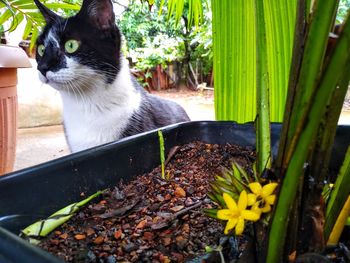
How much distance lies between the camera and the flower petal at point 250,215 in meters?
0.23

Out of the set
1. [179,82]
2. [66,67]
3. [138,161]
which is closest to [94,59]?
[66,67]

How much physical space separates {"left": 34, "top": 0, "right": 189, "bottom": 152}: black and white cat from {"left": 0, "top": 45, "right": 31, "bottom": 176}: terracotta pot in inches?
3.9

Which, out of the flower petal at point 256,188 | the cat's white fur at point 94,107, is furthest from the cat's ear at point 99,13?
the flower petal at point 256,188

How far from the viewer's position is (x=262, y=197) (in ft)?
0.78

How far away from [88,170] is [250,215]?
25 cm

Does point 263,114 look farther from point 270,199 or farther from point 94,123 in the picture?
point 94,123

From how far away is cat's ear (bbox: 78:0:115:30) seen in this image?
871 mm

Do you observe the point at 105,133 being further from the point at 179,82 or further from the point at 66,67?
the point at 179,82

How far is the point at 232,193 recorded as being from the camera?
276 mm

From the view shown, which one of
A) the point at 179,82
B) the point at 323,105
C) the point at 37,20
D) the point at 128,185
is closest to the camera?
the point at 323,105

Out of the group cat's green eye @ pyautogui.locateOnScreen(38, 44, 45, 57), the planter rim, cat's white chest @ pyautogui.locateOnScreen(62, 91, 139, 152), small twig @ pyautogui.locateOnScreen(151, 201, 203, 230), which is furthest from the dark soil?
the planter rim

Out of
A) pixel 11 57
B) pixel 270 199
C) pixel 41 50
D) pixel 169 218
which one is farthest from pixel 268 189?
pixel 11 57

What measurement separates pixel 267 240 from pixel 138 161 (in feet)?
0.98

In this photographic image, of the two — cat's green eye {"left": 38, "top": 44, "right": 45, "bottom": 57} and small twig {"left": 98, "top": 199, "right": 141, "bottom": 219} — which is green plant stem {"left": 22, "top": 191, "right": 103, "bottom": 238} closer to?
small twig {"left": 98, "top": 199, "right": 141, "bottom": 219}
